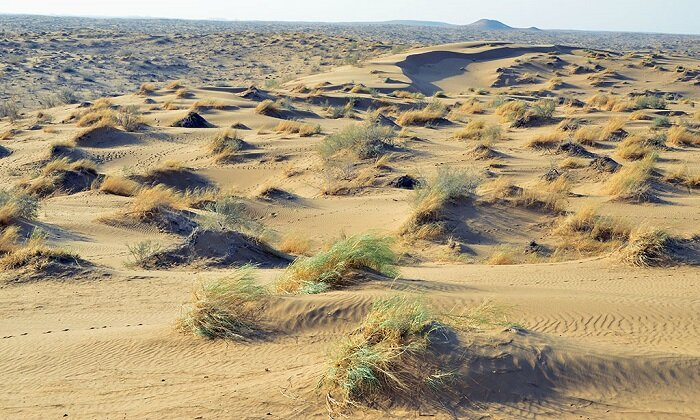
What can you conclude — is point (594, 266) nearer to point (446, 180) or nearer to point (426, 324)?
point (446, 180)

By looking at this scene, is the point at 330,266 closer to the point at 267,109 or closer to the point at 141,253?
the point at 141,253

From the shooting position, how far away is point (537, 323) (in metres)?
7.29

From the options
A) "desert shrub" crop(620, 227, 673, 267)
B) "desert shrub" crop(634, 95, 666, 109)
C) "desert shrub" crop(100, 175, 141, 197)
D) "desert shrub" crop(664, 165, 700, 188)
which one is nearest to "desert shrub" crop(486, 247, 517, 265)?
"desert shrub" crop(620, 227, 673, 267)

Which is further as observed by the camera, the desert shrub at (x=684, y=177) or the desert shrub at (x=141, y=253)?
the desert shrub at (x=684, y=177)

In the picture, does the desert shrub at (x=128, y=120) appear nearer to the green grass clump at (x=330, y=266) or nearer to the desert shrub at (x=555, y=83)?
the green grass clump at (x=330, y=266)

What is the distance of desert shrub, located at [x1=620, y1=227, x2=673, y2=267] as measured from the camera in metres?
10.7

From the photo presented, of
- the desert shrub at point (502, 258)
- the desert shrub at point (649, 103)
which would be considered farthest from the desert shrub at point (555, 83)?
the desert shrub at point (502, 258)

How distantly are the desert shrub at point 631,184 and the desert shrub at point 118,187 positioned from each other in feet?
35.7

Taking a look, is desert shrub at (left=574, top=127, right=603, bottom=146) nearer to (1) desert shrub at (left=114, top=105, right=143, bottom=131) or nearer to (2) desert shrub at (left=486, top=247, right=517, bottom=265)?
(2) desert shrub at (left=486, top=247, right=517, bottom=265)

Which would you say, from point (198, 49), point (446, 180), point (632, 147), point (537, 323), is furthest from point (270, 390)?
point (198, 49)

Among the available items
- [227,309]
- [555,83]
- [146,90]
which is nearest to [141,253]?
[227,309]

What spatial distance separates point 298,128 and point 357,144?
15.4 feet

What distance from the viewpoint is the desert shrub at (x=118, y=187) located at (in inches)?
655

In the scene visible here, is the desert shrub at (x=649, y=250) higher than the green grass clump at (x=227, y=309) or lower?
lower
